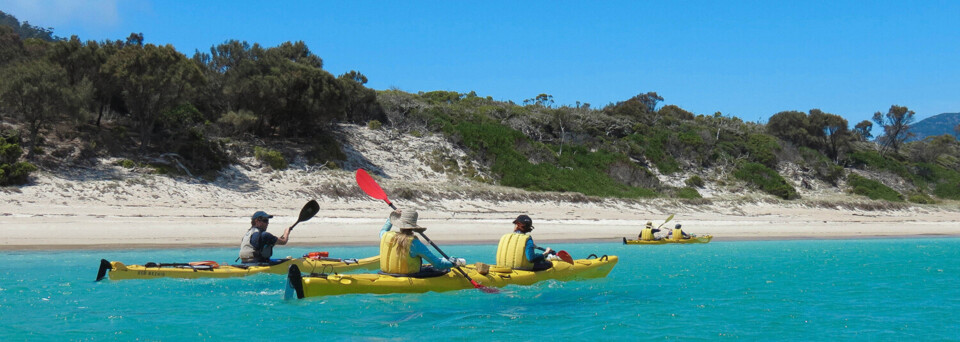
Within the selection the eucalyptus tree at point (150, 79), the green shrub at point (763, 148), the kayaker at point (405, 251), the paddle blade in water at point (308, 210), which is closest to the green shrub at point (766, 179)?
the green shrub at point (763, 148)

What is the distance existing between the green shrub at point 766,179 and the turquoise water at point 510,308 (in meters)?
23.8

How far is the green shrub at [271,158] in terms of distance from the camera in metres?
27.0

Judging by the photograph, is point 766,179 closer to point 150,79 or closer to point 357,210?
point 357,210

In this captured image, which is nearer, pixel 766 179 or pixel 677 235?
pixel 677 235

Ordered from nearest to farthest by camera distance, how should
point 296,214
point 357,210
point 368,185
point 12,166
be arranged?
point 368,185 < point 12,166 < point 296,214 < point 357,210

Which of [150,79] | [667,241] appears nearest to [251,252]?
[667,241]

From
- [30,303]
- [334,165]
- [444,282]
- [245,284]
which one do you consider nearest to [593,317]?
[444,282]

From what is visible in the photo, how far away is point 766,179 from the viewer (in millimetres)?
39250

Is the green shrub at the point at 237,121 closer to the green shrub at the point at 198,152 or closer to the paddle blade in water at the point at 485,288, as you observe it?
the green shrub at the point at 198,152

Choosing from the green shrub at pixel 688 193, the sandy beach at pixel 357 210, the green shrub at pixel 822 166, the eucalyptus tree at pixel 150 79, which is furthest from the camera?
the green shrub at pixel 822 166

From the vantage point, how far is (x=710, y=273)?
13.7 meters

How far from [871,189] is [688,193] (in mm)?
14609

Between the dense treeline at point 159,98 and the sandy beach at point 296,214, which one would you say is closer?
the sandy beach at point 296,214

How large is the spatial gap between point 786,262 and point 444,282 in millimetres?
10165
